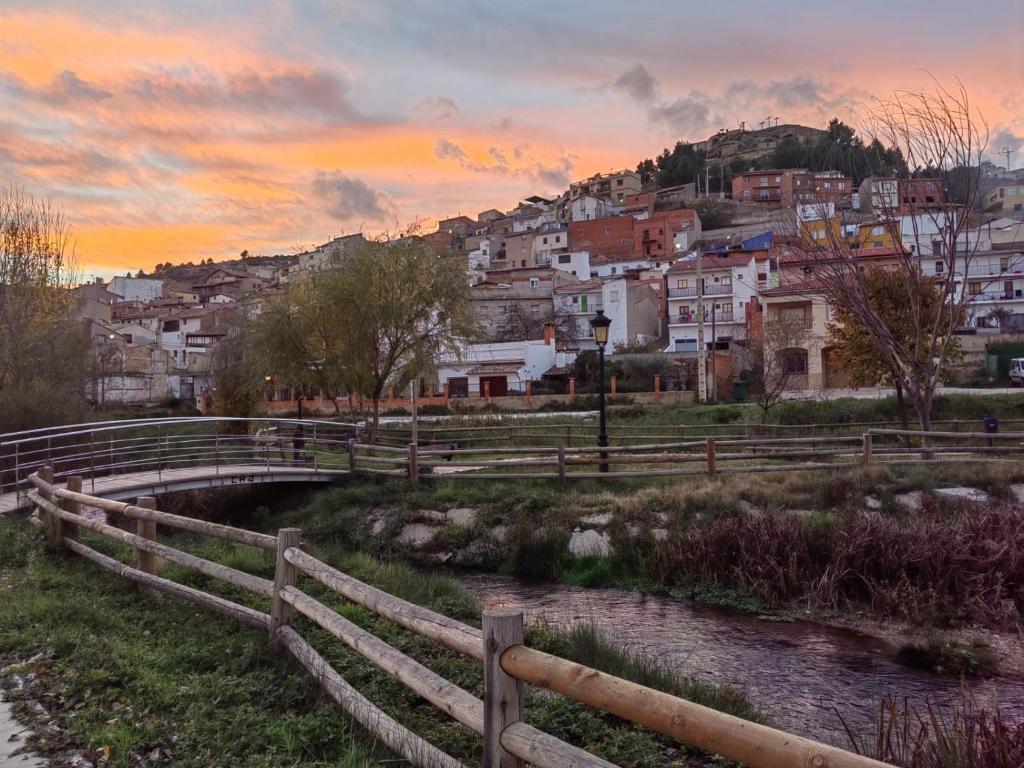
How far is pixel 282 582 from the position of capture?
583 centimetres

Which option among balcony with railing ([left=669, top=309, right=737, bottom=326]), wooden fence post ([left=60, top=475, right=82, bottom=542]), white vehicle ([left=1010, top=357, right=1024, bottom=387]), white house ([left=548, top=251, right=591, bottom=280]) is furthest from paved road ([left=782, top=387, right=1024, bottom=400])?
white house ([left=548, top=251, right=591, bottom=280])

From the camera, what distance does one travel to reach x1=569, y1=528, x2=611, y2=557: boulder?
525 inches

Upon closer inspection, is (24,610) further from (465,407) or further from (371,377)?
(465,407)

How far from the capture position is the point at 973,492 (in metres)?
14.1

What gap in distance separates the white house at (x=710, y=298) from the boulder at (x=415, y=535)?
1646 inches

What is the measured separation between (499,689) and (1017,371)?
45.2 metres

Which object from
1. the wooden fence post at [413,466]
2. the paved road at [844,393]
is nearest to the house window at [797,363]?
the paved road at [844,393]

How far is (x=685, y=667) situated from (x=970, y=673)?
2939 millimetres

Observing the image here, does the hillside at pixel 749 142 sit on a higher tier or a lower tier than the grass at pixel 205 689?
higher

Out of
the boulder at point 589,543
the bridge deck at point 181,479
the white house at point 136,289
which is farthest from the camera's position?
the white house at point 136,289

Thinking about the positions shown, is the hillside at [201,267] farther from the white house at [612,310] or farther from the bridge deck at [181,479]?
the bridge deck at [181,479]

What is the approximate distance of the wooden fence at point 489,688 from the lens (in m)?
2.55

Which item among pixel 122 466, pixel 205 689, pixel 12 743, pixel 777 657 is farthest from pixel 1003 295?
pixel 12 743

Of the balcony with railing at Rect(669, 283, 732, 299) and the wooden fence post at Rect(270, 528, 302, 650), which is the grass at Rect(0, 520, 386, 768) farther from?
the balcony with railing at Rect(669, 283, 732, 299)
